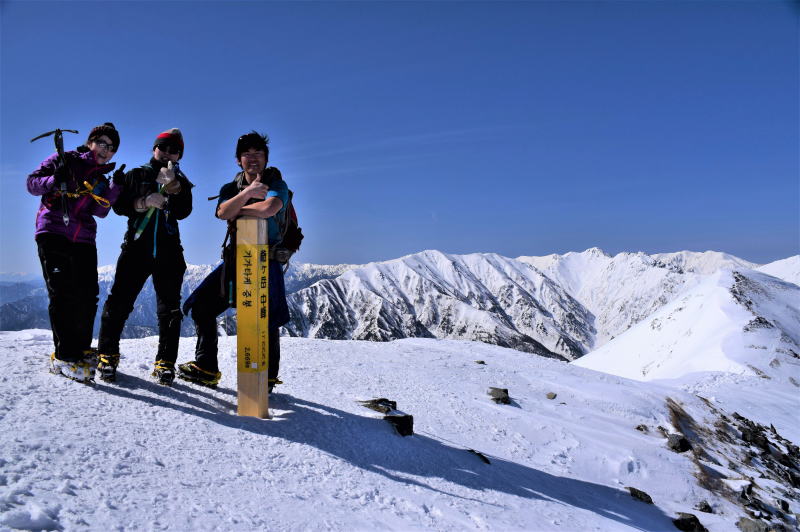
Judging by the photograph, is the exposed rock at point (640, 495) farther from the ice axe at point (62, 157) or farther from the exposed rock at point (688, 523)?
the ice axe at point (62, 157)

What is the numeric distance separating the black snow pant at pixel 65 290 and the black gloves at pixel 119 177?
87 centimetres

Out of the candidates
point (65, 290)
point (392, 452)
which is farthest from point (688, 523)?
point (65, 290)

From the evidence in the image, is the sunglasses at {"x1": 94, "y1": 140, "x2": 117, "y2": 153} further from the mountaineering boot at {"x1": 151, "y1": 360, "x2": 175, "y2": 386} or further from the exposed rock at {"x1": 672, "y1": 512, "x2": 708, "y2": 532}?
the exposed rock at {"x1": 672, "y1": 512, "x2": 708, "y2": 532}

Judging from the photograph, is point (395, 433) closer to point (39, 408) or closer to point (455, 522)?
point (455, 522)

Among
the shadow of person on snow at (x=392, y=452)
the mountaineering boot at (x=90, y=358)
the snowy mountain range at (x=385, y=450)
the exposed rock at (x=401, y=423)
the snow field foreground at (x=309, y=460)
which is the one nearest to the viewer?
the snow field foreground at (x=309, y=460)

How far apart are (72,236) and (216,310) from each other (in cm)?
187

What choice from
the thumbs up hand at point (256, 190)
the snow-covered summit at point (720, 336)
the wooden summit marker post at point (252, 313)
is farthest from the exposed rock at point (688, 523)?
the snow-covered summit at point (720, 336)

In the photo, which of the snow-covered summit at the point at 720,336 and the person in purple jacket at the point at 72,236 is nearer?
the person in purple jacket at the point at 72,236

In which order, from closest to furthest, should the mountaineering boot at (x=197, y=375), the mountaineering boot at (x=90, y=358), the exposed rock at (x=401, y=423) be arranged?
1. the mountaineering boot at (x=90, y=358)
2. the mountaineering boot at (x=197, y=375)
3. the exposed rock at (x=401, y=423)

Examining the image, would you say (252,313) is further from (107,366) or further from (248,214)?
(107,366)

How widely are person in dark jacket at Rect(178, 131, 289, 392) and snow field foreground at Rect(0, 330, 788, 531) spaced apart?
0.98 meters

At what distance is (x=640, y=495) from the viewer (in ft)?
25.2

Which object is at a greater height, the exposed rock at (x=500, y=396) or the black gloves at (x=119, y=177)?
the black gloves at (x=119, y=177)

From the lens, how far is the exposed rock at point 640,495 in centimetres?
761
